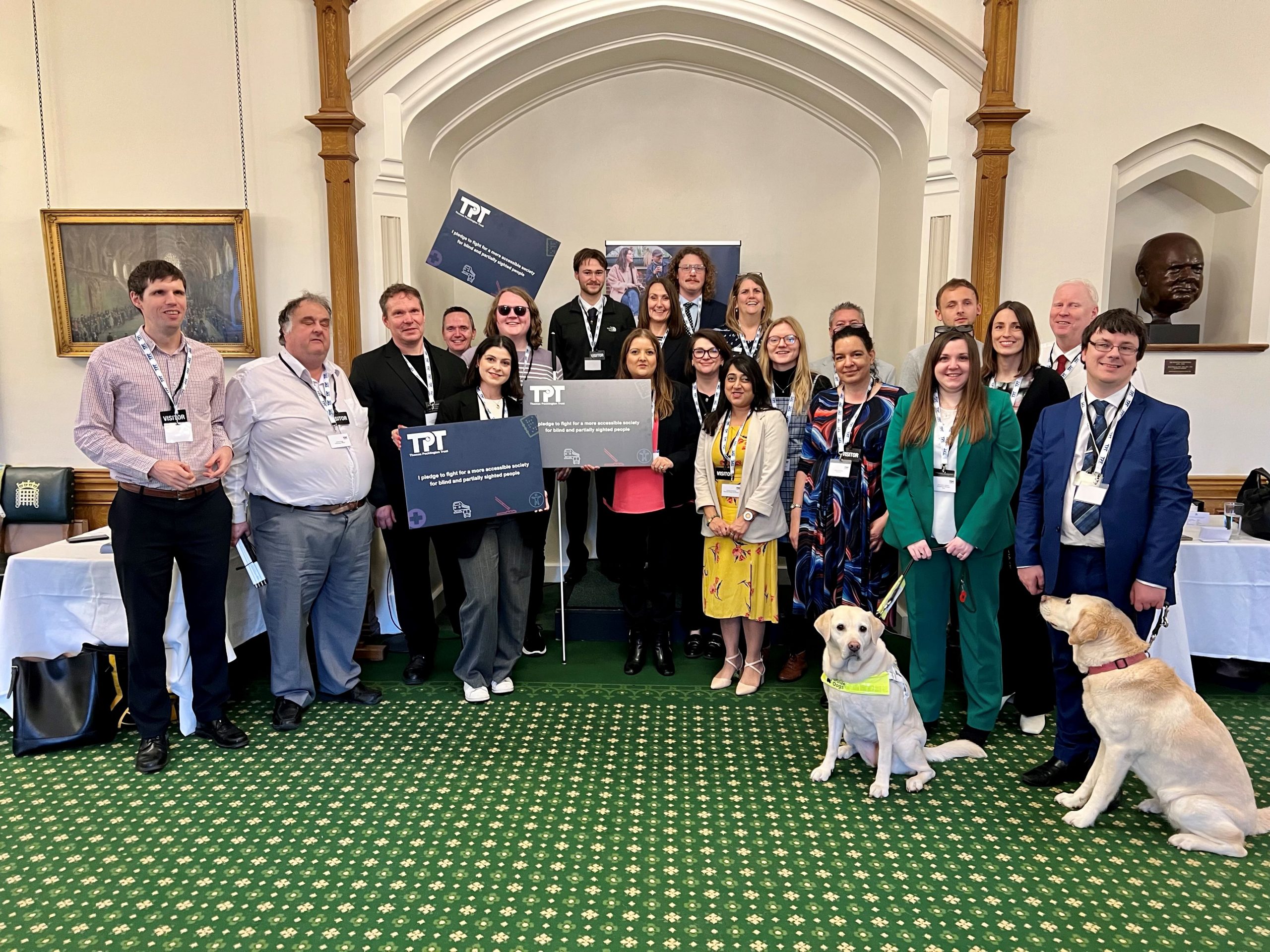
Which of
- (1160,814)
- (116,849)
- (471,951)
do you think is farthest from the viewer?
(1160,814)

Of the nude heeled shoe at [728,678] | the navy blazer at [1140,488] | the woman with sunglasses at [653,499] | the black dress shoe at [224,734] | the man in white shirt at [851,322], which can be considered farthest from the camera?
the man in white shirt at [851,322]

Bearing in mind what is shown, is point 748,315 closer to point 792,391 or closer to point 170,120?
point 792,391

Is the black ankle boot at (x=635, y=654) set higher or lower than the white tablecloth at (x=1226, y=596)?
lower

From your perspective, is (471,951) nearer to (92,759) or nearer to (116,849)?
(116,849)

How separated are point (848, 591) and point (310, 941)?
2.76 m

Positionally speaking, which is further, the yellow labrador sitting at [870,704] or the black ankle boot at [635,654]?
the black ankle boot at [635,654]

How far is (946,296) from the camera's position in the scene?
454 centimetres

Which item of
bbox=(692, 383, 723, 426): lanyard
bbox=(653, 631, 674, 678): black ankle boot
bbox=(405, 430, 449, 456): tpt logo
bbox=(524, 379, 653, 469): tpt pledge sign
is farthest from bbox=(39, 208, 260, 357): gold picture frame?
bbox=(653, 631, 674, 678): black ankle boot

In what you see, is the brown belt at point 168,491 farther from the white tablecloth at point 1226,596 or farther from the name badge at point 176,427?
the white tablecloth at point 1226,596

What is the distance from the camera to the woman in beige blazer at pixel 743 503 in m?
4.04

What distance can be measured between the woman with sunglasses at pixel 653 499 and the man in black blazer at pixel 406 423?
3.17 feet

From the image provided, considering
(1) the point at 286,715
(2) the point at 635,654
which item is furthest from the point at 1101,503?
(1) the point at 286,715

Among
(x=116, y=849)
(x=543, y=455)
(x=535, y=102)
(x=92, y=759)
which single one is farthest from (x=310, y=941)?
(x=535, y=102)

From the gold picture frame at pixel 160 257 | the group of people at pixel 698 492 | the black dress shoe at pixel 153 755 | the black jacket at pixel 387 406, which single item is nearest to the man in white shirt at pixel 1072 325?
the group of people at pixel 698 492
